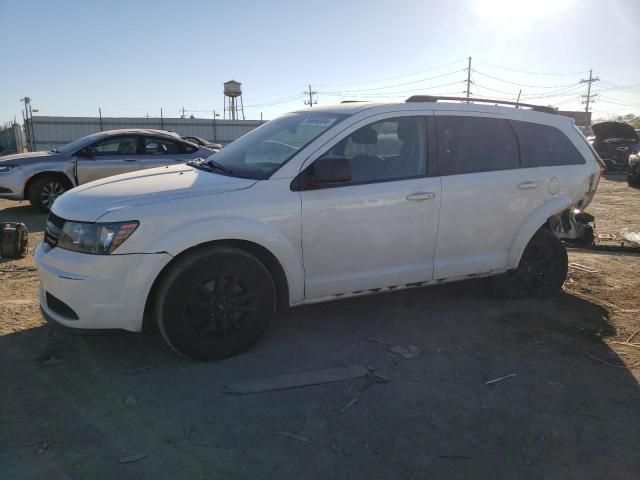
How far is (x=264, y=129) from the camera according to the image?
453cm

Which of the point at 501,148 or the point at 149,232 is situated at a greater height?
the point at 501,148

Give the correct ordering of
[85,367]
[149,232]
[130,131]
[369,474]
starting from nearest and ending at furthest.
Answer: [369,474], [149,232], [85,367], [130,131]

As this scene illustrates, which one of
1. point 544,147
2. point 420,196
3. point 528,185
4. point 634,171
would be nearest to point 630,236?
point 544,147

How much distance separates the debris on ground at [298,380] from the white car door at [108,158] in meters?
7.24

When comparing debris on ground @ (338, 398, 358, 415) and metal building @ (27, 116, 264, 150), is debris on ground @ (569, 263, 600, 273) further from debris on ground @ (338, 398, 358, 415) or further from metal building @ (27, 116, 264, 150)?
metal building @ (27, 116, 264, 150)

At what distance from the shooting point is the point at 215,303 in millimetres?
3455

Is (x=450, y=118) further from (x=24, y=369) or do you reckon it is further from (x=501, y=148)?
(x=24, y=369)

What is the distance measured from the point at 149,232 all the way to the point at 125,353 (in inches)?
40.9

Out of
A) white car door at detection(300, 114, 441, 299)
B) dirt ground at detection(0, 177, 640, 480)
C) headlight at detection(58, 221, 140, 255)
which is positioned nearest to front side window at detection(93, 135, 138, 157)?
dirt ground at detection(0, 177, 640, 480)

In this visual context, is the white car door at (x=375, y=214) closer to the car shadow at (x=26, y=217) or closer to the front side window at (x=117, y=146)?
the car shadow at (x=26, y=217)

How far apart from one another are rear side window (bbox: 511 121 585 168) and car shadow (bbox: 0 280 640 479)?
1.50 meters

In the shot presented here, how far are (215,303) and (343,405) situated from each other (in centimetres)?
110

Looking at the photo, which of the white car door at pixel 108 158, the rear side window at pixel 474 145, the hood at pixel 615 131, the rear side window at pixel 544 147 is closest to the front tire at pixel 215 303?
the rear side window at pixel 474 145

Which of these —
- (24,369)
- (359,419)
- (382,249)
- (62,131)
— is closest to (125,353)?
(24,369)
